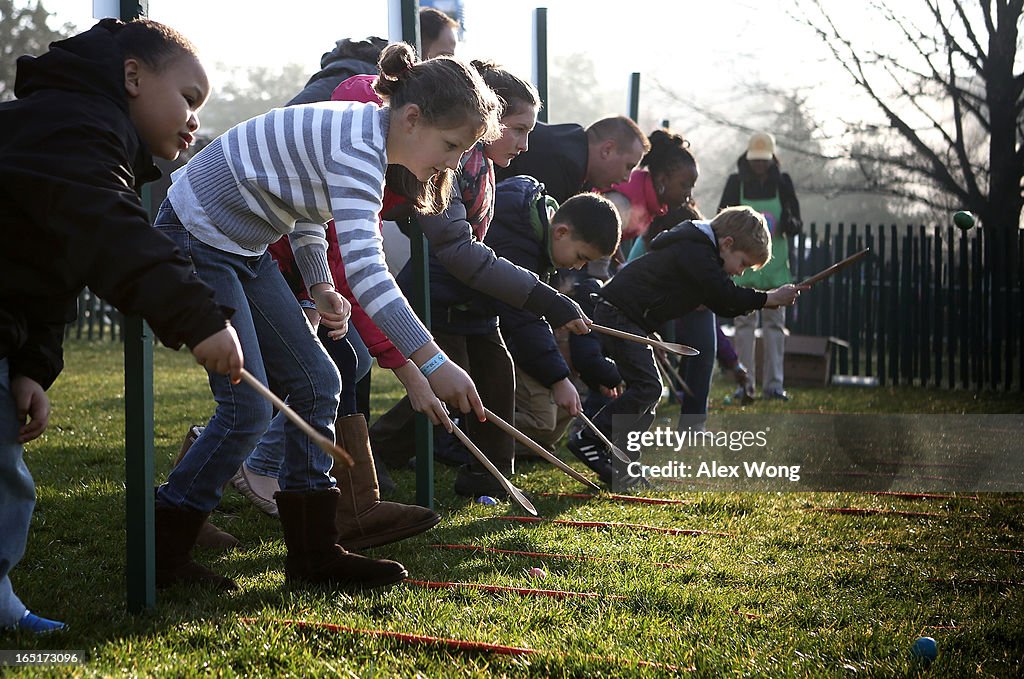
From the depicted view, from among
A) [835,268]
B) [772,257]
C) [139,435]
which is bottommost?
[139,435]

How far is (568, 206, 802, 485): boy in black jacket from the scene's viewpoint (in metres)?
5.69

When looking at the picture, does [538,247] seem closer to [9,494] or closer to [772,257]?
[9,494]

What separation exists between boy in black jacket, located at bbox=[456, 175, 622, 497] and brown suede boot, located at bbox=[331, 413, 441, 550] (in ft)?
3.50

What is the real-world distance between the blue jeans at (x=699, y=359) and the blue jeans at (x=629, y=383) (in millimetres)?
769

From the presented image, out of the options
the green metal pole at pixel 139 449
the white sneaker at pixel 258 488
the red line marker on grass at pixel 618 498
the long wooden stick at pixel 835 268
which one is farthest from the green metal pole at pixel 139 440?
the long wooden stick at pixel 835 268

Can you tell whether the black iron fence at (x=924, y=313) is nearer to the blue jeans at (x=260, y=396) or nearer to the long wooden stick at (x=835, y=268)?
the long wooden stick at (x=835, y=268)

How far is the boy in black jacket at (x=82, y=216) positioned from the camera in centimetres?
235

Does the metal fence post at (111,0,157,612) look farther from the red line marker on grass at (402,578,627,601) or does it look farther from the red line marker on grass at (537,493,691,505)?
the red line marker on grass at (537,493,691,505)

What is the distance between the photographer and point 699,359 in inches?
258

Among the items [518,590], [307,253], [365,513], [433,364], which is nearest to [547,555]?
[518,590]

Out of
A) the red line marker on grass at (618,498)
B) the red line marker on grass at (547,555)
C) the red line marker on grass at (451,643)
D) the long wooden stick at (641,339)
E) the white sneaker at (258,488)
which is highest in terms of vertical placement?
the long wooden stick at (641,339)

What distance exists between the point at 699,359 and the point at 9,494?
14.7 feet

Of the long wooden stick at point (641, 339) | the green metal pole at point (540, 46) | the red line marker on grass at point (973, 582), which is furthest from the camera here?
the green metal pole at point (540, 46)

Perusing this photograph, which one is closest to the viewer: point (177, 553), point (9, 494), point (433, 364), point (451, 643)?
point (9, 494)
